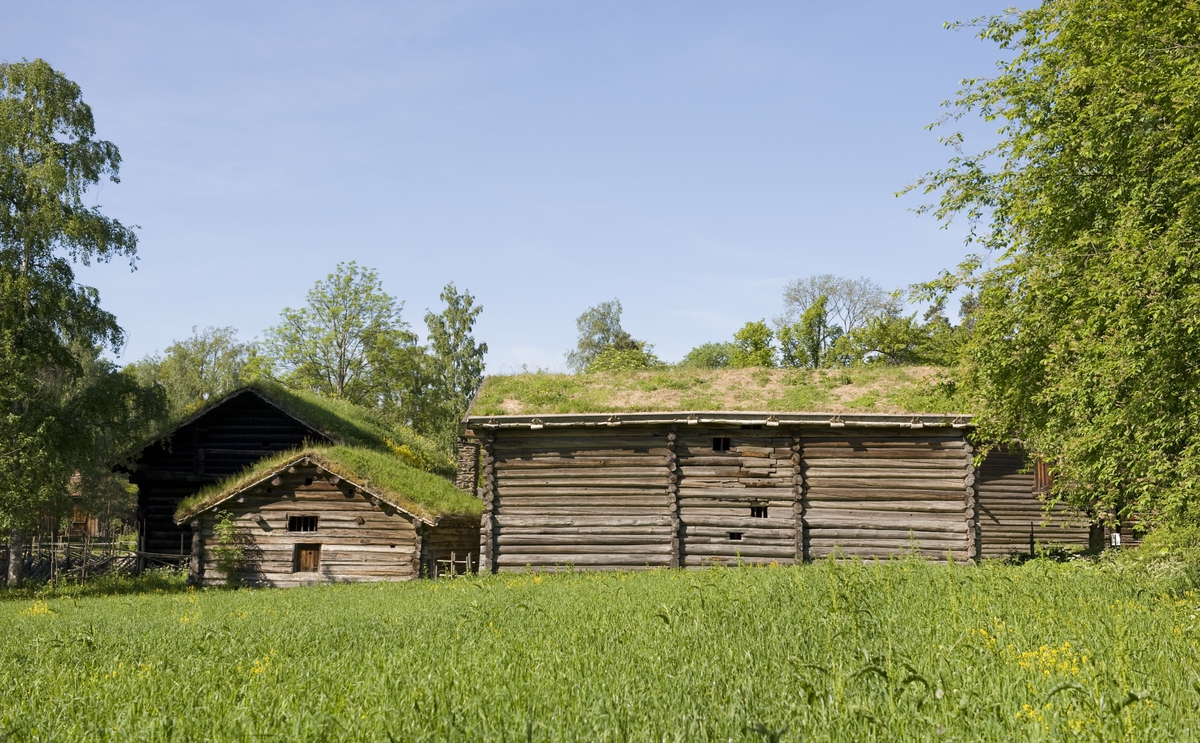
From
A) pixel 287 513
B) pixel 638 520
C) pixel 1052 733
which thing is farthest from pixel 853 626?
pixel 287 513

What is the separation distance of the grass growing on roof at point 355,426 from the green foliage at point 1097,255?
2152 centimetres

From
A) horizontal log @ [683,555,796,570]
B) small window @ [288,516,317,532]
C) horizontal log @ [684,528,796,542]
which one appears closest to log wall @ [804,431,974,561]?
horizontal log @ [684,528,796,542]

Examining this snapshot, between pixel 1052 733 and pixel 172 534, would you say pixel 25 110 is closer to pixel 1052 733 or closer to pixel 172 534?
pixel 172 534

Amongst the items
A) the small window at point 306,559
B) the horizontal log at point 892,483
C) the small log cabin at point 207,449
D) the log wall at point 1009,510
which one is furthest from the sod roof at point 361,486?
the log wall at point 1009,510

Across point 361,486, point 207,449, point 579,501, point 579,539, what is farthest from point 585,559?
point 207,449

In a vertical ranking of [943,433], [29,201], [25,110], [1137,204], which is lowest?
[943,433]

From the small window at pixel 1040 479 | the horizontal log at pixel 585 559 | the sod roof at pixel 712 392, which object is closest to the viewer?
the horizontal log at pixel 585 559

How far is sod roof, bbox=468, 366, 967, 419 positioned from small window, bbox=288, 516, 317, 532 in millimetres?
5885

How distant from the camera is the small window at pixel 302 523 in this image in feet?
80.5

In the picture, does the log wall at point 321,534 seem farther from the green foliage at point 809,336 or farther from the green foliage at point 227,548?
the green foliage at point 809,336

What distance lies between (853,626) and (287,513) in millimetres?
20396

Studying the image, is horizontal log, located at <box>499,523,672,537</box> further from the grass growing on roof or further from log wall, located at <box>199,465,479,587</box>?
the grass growing on roof

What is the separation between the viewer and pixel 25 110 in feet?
89.6

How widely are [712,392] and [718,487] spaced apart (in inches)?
116
